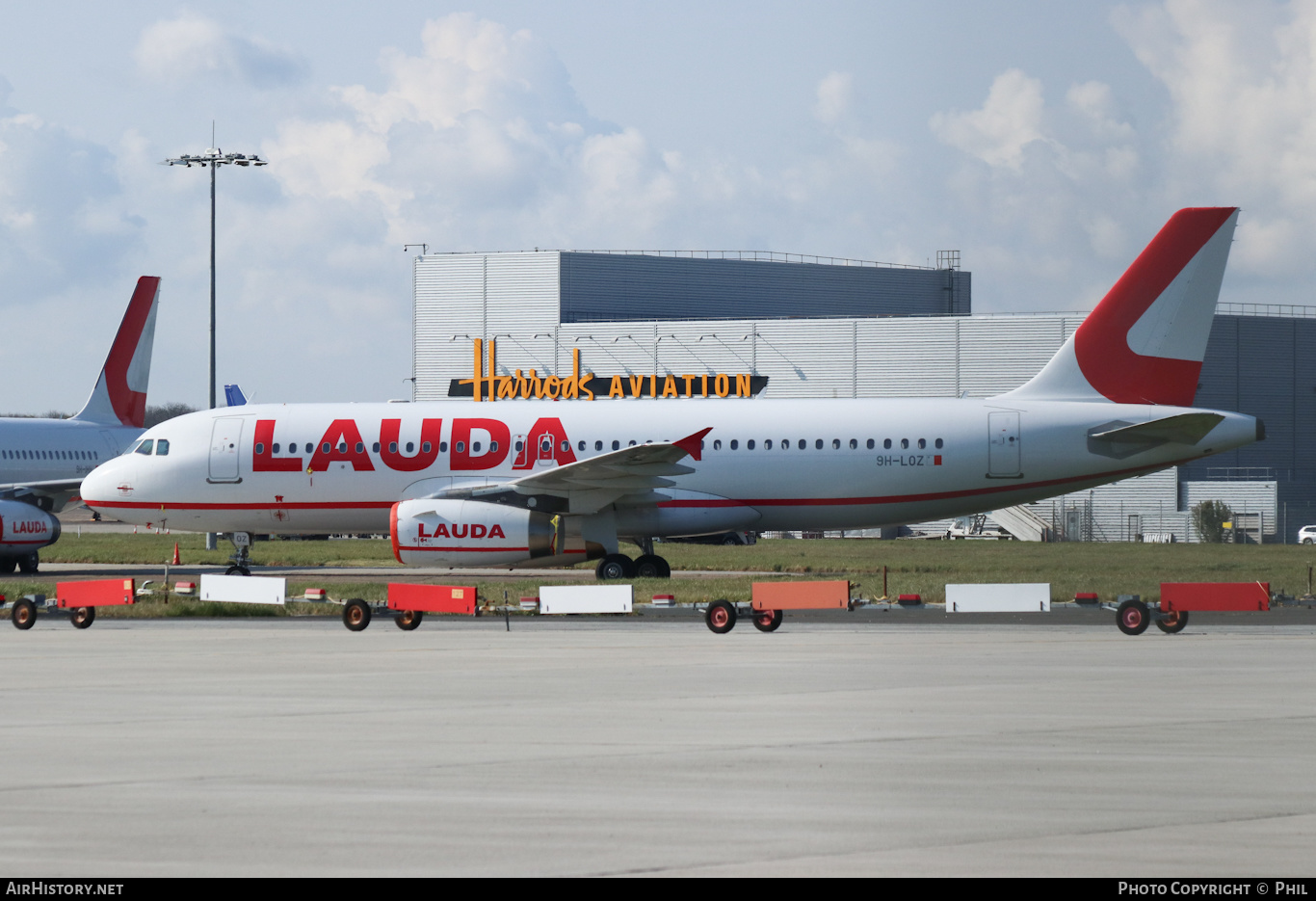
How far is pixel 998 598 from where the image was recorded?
24.0 metres

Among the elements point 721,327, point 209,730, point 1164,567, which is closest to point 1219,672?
point 209,730

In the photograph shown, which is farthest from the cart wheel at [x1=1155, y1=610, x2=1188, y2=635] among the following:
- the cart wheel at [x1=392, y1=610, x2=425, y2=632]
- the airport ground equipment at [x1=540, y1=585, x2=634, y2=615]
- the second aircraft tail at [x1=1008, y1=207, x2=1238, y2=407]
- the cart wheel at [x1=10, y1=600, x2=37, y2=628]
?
Result: the cart wheel at [x1=10, y1=600, x2=37, y2=628]

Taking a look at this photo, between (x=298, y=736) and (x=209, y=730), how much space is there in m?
0.76

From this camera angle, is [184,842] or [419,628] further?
[419,628]

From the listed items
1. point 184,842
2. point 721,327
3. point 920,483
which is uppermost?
point 721,327

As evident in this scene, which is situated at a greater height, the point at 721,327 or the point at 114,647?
the point at 721,327

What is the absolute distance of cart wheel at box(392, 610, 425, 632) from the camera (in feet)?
75.2

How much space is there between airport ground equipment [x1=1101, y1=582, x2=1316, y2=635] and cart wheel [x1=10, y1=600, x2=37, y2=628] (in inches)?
589

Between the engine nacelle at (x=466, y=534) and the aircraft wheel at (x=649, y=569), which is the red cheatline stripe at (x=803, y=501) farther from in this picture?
the engine nacelle at (x=466, y=534)

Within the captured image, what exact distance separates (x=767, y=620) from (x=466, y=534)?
1045 centimetres

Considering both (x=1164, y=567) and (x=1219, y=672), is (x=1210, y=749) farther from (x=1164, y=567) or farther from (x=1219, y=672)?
(x=1164, y=567)

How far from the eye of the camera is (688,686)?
48.7 feet

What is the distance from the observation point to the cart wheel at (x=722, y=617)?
848 inches

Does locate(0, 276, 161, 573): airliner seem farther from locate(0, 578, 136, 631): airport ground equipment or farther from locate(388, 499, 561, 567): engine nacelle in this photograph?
locate(0, 578, 136, 631): airport ground equipment
